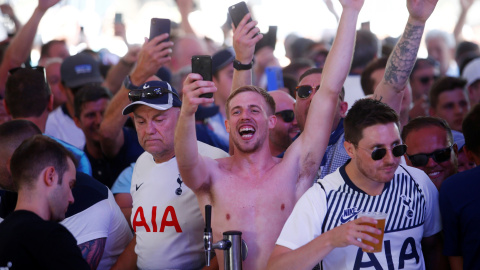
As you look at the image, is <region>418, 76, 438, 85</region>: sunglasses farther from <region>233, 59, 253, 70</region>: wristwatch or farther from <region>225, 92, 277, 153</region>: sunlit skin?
<region>225, 92, 277, 153</region>: sunlit skin

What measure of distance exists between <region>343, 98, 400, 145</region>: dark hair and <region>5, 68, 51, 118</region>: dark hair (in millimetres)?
2658

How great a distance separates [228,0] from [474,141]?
10710 mm

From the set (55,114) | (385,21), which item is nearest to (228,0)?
(385,21)

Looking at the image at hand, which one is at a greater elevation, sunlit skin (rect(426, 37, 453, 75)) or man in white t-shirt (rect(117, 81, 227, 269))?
sunlit skin (rect(426, 37, 453, 75))

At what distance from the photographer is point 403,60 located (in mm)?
4059

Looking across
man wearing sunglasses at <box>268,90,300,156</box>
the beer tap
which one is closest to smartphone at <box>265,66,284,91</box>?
man wearing sunglasses at <box>268,90,300,156</box>

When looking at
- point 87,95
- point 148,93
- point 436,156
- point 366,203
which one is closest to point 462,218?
point 366,203

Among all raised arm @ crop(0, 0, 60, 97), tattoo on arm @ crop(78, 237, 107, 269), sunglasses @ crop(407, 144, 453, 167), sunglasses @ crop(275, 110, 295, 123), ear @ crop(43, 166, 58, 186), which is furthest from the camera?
raised arm @ crop(0, 0, 60, 97)

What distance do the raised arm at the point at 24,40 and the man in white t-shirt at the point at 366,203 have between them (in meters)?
3.07

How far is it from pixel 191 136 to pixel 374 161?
928 millimetres

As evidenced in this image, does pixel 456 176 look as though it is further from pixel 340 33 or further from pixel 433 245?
pixel 340 33

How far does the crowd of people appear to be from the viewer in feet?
10.7

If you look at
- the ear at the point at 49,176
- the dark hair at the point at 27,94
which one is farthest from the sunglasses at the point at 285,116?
the ear at the point at 49,176

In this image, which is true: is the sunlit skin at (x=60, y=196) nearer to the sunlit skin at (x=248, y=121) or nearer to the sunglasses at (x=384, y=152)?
the sunlit skin at (x=248, y=121)
